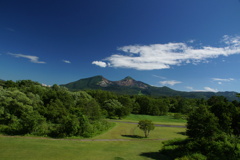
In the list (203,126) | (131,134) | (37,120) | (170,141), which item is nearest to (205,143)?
(203,126)

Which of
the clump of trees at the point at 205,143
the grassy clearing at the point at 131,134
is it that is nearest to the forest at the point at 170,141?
the clump of trees at the point at 205,143

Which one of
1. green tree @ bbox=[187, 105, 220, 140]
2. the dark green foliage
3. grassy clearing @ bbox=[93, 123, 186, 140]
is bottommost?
grassy clearing @ bbox=[93, 123, 186, 140]

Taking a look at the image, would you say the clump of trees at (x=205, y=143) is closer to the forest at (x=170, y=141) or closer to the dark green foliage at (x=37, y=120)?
the forest at (x=170, y=141)

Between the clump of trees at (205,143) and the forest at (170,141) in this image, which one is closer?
the clump of trees at (205,143)

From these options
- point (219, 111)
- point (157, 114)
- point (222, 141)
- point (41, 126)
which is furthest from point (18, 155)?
point (157, 114)

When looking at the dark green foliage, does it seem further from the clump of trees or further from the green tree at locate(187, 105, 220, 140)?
the green tree at locate(187, 105, 220, 140)

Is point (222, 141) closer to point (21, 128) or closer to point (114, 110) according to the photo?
point (21, 128)

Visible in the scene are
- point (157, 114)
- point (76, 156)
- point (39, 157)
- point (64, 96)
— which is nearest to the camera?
point (39, 157)

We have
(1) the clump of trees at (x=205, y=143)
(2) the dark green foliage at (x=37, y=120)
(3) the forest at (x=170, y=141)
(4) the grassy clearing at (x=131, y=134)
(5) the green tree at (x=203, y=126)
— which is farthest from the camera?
(4) the grassy clearing at (x=131, y=134)

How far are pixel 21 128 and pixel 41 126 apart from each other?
107 inches

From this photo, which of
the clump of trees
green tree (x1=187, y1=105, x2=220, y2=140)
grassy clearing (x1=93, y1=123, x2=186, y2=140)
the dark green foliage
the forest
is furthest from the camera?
grassy clearing (x1=93, y1=123, x2=186, y2=140)

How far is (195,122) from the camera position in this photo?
1596 centimetres

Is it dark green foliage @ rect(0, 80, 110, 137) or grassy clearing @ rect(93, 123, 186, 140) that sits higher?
dark green foliage @ rect(0, 80, 110, 137)

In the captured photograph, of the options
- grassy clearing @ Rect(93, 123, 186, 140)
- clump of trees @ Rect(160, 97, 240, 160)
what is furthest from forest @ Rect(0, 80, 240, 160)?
grassy clearing @ Rect(93, 123, 186, 140)
